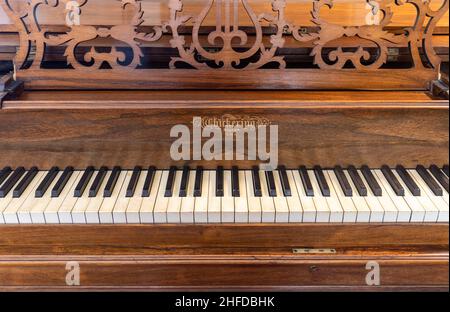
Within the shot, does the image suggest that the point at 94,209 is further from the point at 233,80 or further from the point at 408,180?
the point at 408,180

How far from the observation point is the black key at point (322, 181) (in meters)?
1.60

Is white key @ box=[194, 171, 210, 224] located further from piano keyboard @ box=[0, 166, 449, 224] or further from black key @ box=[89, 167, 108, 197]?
black key @ box=[89, 167, 108, 197]

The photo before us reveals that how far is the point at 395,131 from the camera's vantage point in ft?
5.50

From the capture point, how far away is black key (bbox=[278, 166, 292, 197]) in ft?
5.28

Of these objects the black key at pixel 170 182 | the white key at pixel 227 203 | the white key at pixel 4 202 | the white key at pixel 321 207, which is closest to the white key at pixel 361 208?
the white key at pixel 321 207

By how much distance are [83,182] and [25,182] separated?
0.77 feet

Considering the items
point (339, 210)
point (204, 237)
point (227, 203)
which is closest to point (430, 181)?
point (339, 210)

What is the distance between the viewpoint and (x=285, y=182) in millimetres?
1658

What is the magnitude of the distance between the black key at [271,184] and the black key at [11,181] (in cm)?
100

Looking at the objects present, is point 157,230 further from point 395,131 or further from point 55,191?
point 395,131

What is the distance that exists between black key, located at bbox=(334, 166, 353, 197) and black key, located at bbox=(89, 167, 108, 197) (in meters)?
0.94

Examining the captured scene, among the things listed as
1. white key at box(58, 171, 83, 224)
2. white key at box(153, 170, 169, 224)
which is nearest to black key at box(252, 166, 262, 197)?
white key at box(153, 170, 169, 224)

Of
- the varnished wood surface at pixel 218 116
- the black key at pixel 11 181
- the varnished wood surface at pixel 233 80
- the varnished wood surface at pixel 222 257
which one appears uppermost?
the varnished wood surface at pixel 233 80

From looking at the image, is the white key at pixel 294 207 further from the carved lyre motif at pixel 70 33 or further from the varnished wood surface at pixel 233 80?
the carved lyre motif at pixel 70 33
